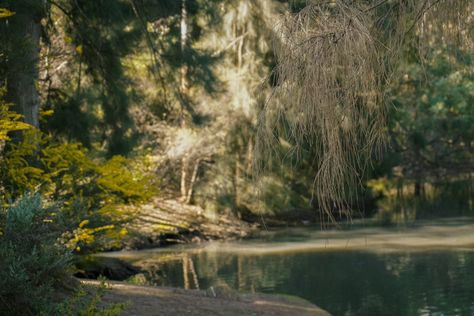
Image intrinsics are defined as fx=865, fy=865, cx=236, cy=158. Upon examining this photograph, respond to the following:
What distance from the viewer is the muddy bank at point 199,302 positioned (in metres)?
8.92

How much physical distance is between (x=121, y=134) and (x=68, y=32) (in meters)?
1.78

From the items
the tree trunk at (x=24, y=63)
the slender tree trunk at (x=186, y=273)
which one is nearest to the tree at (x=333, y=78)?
the tree trunk at (x=24, y=63)

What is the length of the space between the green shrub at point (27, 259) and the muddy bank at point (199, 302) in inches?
53.6

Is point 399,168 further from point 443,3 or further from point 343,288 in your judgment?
point 443,3

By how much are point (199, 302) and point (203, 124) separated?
8887 millimetres

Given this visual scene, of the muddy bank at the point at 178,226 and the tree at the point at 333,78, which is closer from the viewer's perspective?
the tree at the point at 333,78

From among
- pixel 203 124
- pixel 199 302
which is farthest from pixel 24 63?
pixel 203 124

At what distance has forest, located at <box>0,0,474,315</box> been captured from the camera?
4.98 metres

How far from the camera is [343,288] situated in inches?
523

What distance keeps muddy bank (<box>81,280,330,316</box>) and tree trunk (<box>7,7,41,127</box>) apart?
2486mm

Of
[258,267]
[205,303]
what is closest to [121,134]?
[258,267]

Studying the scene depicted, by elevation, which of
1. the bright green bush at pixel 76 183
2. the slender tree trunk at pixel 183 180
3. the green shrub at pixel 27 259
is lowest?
the green shrub at pixel 27 259

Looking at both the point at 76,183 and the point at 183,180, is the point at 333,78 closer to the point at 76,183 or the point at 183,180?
the point at 76,183

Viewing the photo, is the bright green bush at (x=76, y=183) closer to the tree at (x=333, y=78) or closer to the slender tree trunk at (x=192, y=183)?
the tree at (x=333, y=78)
